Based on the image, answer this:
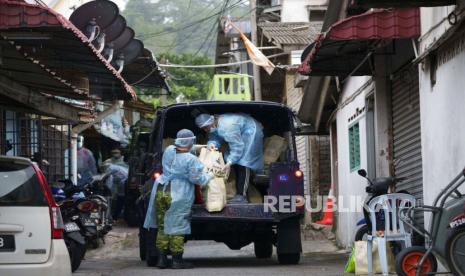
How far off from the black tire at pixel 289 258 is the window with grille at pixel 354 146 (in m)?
2.81

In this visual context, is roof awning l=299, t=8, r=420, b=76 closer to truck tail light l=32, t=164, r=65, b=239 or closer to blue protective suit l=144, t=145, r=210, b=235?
blue protective suit l=144, t=145, r=210, b=235

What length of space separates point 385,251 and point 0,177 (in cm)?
431

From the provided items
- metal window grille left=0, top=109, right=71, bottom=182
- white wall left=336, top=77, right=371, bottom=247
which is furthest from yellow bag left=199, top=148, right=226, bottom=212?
metal window grille left=0, top=109, right=71, bottom=182

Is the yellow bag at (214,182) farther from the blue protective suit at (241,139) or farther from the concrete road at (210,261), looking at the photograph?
the concrete road at (210,261)

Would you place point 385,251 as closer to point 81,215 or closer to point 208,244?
point 81,215

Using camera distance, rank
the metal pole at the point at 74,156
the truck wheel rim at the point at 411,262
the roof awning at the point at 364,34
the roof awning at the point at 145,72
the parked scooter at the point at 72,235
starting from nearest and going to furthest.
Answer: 1. the truck wheel rim at the point at 411,262
2. the roof awning at the point at 364,34
3. the parked scooter at the point at 72,235
4. the metal pole at the point at 74,156
5. the roof awning at the point at 145,72

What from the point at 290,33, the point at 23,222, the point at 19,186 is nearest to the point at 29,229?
the point at 23,222

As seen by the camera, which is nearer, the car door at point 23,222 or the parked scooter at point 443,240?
the car door at point 23,222

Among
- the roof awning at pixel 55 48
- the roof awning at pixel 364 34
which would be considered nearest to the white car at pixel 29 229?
the roof awning at pixel 55 48

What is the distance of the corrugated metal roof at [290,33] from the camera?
22.4m

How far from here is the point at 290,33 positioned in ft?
75.0

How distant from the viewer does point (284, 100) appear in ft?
87.5

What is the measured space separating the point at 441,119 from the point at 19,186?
4483mm

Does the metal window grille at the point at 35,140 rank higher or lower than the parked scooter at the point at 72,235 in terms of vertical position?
higher
